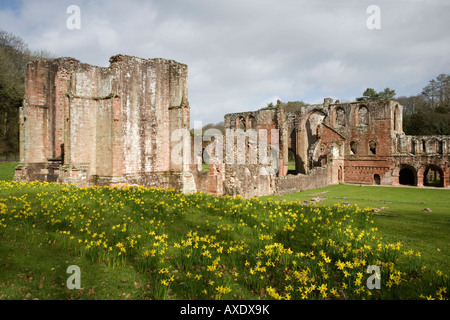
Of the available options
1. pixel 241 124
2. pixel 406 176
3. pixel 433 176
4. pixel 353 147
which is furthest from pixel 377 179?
pixel 241 124

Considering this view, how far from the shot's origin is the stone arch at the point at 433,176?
28953mm

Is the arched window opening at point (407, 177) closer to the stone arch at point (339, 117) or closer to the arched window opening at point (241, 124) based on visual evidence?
the stone arch at point (339, 117)

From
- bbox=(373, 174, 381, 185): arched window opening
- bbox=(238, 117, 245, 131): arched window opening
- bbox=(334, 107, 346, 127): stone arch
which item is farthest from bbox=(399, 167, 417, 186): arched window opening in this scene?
bbox=(238, 117, 245, 131): arched window opening

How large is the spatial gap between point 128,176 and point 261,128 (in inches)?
951

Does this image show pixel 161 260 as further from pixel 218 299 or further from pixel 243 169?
pixel 243 169

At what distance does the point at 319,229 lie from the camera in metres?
6.88

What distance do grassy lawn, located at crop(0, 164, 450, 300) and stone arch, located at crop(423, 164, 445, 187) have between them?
25.3 m

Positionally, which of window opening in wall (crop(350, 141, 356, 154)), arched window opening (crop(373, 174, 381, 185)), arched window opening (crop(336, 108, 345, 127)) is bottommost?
arched window opening (crop(373, 174, 381, 185))

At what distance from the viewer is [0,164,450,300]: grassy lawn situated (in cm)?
461

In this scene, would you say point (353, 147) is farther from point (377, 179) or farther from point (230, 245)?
point (230, 245)

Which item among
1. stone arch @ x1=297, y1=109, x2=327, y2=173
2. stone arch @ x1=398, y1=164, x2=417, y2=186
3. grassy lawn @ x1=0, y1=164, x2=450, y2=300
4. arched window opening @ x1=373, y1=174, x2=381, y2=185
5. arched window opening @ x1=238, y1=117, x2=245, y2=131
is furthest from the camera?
arched window opening @ x1=238, y1=117, x2=245, y2=131

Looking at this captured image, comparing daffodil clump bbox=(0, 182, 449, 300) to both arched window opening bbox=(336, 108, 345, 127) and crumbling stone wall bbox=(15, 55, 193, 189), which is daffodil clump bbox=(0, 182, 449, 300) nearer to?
crumbling stone wall bbox=(15, 55, 193, 189)

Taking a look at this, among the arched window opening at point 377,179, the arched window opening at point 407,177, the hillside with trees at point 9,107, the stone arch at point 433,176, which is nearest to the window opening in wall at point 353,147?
the arched window opening at point 377,179
